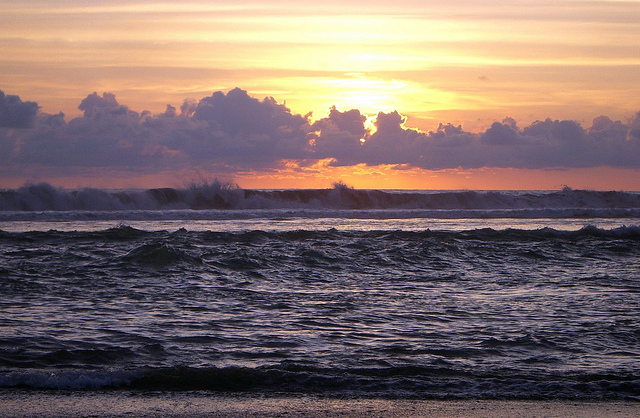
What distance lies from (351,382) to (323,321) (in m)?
2.32

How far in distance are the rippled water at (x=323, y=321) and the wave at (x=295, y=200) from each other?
20662 millimetres

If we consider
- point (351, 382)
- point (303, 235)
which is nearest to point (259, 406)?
point (351, 382)

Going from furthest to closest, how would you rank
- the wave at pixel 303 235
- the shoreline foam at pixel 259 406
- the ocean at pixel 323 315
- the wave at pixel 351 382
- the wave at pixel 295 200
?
the wave at pixel 295 200 < the wave at pixel 303 235 < the ocean at pixel 323 315 < the wave at pixel 351 382 < the shoreline foam at pixel 259 406

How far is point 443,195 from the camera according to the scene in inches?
1791

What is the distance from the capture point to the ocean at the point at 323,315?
5293 millimetres

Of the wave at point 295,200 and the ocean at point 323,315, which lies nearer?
the ocean at point 323,315

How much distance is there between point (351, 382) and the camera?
5.25 m

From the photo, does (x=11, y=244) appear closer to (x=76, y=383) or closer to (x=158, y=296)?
(x=158, y=296)

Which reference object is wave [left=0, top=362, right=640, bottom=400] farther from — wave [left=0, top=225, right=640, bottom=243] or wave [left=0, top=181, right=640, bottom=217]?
wave [left=0, top=181, right=640, bottom=217]

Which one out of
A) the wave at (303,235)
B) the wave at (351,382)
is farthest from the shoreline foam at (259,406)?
the wave at (303,235)

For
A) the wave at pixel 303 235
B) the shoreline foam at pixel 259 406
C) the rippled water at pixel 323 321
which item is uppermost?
the wave at pixel 303 235

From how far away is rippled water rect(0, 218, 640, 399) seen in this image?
17.4ft

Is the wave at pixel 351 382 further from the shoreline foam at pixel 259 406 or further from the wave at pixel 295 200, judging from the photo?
the wave at pixel 295 200

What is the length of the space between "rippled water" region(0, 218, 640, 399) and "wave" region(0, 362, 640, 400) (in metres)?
0.02
